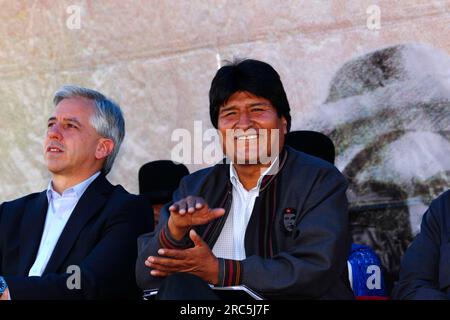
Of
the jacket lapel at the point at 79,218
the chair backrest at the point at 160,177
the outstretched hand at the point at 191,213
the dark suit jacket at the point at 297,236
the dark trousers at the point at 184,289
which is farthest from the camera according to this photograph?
the chair backrest at the point at 160,177

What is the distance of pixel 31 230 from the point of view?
3594 millimetres

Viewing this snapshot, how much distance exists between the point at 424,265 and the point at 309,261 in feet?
1.50

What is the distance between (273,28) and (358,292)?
1647mm

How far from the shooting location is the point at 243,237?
122 inches

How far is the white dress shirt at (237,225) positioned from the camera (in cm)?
312

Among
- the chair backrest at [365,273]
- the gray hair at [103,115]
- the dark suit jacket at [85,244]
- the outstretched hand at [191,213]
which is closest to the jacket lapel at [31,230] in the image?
the dark suit jacket at [85,244]

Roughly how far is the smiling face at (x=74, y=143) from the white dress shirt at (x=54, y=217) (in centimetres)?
7

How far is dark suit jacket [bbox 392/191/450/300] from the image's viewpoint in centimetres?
290

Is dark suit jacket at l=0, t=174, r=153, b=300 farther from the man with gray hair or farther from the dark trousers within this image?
the dark trousers

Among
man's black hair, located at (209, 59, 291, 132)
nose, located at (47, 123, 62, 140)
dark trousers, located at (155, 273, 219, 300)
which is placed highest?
man's black hair, located at (209, 59, 291, 132)

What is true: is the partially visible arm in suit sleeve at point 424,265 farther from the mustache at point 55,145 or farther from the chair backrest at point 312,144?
the mustache at point 55,145

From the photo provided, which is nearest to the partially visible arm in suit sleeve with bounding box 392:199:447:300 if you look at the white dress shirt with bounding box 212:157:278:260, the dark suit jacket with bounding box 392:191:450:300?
the dark suit jacket with bounding box 392:191:450:300
